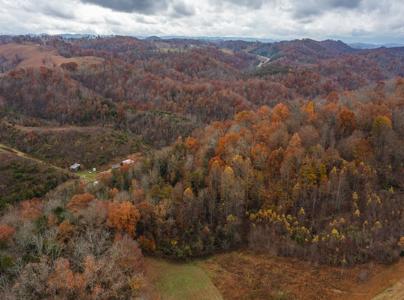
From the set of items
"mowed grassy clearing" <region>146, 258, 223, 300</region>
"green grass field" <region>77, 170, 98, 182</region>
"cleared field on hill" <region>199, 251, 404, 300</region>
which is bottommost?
"green grass field" <region>77, 170, 98, 182</region>

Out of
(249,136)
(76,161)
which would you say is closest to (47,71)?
(76,161)

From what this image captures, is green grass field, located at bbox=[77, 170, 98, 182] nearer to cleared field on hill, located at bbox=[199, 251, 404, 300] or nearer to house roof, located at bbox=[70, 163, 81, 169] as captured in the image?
house roof, located at bbox=[70, 163, 81, 169]

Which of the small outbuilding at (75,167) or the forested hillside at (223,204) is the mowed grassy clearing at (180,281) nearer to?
the forested hillside at (223,204)

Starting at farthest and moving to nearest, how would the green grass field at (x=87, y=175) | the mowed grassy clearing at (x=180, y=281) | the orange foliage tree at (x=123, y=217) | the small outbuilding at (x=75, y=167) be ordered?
the small outbuilding at (x=75, y=167)
the green grass field at (x=87, y=175)
the orange foliage tree at (x=123, y=217)
the mowed grassy clearing at (x=180, y=281)

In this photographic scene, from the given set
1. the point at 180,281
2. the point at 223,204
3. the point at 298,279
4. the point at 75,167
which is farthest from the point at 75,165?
the point at 298,279


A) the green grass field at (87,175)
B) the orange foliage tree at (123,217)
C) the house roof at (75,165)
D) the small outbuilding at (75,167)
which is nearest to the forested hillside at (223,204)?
the orange foliage tree at (123,217)

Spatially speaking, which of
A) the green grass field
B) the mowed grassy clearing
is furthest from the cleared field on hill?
A: the green grass field

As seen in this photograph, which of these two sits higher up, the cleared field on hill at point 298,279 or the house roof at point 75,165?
the cleared field on hill at point 298,279

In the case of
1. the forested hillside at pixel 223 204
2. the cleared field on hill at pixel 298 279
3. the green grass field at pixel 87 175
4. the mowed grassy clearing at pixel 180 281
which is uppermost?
the forested hillside at pixel 223 204
